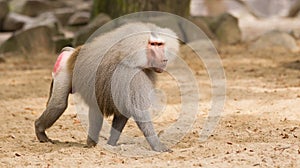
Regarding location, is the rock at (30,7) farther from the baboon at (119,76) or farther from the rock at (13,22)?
the baboon at (119,76)

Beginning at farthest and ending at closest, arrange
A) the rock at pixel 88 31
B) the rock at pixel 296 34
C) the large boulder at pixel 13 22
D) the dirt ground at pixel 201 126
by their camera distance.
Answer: the large boulder at pixel 13 22 < the rock at pixel 296 34 < the rock at pixel 88 31 < the dirt ground at pixel 201 126

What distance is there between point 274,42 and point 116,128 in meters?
6.41

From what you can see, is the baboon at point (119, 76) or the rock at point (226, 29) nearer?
the baboon at point (119, 76)

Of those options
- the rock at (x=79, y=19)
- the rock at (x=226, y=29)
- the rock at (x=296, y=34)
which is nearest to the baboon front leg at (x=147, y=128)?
the rock at (x=226, y=29)

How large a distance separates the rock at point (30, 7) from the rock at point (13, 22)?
1.08 metres

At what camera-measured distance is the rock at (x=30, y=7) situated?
1455cm

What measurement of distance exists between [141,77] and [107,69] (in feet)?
0.84

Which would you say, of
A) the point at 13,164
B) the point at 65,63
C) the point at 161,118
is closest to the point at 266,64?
the point at 161,118

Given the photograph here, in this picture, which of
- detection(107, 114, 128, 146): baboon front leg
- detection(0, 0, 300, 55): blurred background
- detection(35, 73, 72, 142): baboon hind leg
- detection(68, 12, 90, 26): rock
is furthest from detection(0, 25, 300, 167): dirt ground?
detection(68, 12, 90, 26): rock

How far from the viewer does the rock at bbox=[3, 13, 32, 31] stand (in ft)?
43.2

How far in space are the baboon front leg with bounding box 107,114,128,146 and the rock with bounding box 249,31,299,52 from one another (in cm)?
619

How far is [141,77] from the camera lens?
411cm

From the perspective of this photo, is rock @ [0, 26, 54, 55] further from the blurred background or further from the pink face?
the pink face

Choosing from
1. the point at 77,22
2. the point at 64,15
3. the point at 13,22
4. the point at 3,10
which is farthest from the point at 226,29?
the point at 3,10
